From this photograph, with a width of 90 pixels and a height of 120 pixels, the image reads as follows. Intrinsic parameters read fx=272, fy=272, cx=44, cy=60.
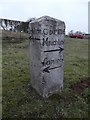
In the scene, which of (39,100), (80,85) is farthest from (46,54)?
(80,85)

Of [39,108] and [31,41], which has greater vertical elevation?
[31,41]

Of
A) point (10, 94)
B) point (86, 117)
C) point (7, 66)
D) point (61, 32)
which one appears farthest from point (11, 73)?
point (86, 117)

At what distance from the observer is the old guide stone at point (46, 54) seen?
326 inches

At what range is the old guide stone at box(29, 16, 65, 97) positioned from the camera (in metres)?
8.28

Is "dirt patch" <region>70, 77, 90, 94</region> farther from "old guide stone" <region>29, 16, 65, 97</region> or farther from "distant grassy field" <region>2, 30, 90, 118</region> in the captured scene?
"old guide stone" <region>29, 16, 65, 97</region>

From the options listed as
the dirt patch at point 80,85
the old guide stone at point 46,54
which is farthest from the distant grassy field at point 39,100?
the old guide stone at point 46,54

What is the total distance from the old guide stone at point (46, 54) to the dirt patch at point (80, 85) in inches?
30.9

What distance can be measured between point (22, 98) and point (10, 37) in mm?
16464

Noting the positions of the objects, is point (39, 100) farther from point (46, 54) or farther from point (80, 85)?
point (80, 85)

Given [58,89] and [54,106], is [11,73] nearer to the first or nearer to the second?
[58,89]

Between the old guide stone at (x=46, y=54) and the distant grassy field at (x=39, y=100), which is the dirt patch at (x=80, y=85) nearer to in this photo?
the distant grassy field at (x=39, y=100)

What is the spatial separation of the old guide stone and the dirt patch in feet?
2.57

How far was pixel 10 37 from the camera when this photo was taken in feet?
79.7

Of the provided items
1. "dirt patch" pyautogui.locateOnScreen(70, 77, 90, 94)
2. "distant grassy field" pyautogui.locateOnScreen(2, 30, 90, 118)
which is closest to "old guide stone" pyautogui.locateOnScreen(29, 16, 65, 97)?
"distant grassy field" pyautogui.locateOnScreen(2, 30, 90, 118)
